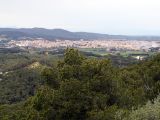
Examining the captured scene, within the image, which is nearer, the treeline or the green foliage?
the green foliage

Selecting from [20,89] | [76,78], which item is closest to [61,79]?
[76,78]

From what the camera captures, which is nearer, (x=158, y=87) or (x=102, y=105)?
(x=102, y=105)

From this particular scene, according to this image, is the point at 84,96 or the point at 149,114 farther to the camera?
the point at 84,96

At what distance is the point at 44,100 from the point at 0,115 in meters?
11.7

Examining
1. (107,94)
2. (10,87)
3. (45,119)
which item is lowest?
(10,87)

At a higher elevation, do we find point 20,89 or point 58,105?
point 58,105

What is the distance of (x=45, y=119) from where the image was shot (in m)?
16.1

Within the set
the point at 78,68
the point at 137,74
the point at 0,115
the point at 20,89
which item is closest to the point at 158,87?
the point at 137,74

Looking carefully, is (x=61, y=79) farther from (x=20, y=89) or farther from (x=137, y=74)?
(x=20, y=89)

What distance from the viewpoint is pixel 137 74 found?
23016 millimetres

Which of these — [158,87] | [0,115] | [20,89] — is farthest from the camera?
[20,89]

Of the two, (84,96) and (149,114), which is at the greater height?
(149,114)

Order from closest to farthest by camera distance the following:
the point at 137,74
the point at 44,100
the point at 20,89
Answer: the point at 44,100 < the point at 137,74 < the point at 20,89

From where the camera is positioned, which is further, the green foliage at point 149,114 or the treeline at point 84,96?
the treeline at point 84,96
